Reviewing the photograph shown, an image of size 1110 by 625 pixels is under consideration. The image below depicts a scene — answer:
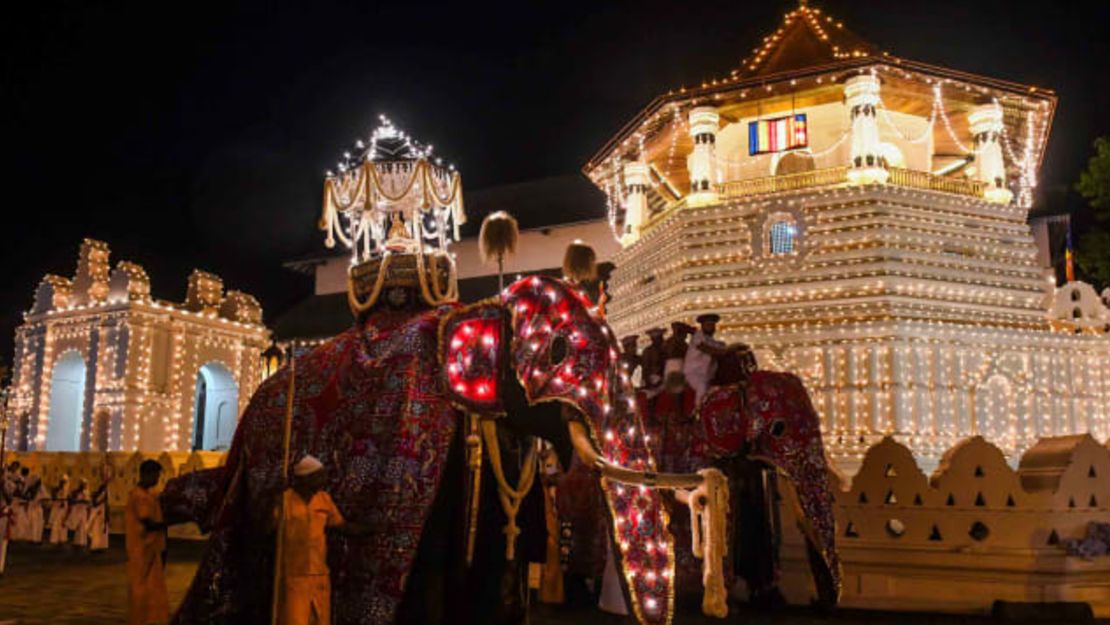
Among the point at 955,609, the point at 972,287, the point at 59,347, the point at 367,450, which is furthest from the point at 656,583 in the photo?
the point at 59,347

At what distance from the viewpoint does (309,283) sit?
134ft

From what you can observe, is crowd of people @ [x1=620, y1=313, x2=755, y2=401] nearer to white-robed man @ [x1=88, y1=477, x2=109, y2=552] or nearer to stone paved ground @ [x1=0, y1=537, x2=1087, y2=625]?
stone paved ground @ [x1=0, y1=537, x2=1087, y2=625]

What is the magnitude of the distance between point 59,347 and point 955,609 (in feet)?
76.4

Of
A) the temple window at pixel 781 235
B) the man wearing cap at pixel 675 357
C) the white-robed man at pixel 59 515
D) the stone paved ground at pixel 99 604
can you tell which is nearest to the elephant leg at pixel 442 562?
the stone paved ground at pixel 99 604

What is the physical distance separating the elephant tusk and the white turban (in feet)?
4.69

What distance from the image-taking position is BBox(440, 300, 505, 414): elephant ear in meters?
5.52

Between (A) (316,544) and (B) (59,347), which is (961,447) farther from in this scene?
(B) (59,347)

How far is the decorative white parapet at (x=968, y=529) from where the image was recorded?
27.0 feet

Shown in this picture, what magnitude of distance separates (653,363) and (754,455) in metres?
1.53

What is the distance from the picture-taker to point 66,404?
2592cm

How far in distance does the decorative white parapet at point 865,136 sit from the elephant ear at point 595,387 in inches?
638

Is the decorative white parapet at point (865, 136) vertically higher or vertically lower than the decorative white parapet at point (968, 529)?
higher

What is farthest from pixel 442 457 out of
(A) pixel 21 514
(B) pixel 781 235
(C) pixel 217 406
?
(C) pixel 217 406

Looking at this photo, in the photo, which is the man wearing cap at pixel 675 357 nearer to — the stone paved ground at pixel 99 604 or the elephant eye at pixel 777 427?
the elephant eye at pixel 777 427
